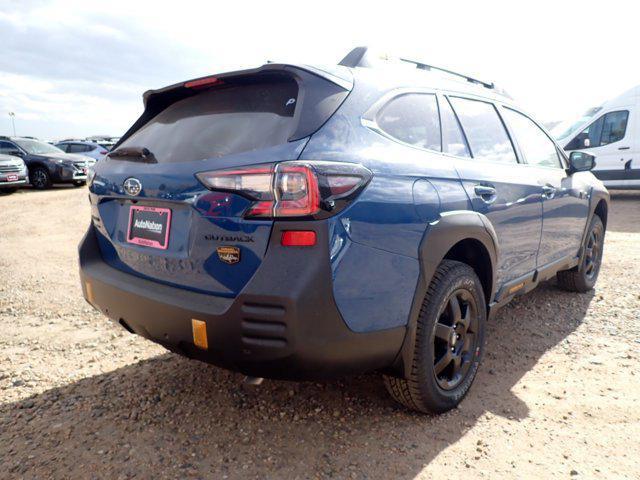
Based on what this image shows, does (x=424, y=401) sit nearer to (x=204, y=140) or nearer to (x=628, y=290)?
(x=204, y=140)

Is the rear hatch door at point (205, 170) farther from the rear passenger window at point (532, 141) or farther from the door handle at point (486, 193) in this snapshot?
the rear passenger window at point (532, 141)

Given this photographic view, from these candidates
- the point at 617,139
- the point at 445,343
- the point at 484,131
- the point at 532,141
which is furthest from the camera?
the point at 617,139

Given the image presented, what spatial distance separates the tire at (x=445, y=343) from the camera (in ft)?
7.55

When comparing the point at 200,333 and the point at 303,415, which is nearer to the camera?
the point at 200,333

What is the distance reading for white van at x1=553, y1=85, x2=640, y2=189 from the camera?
11086mm

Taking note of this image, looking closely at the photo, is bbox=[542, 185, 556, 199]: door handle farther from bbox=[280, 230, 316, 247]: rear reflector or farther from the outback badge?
the outback badge

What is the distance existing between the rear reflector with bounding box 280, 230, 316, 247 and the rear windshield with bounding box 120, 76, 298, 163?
374 millimetres

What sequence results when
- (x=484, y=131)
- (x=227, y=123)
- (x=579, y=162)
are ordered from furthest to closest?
(x=579, y=162)
(x=484, y=131)
(x=227, y=123)

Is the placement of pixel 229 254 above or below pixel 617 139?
below

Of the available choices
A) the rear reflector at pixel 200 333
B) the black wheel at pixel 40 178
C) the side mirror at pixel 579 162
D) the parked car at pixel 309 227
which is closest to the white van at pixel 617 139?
the side mirror at pixel 579 162

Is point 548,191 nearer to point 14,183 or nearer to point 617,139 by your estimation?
point 617,139

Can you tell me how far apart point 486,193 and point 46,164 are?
1504cm

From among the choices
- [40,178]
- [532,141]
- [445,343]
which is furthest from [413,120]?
[40,178]

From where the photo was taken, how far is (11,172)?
13.0 m
